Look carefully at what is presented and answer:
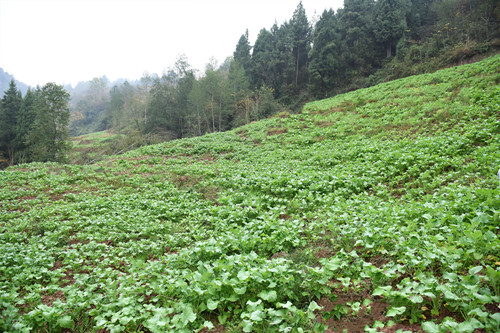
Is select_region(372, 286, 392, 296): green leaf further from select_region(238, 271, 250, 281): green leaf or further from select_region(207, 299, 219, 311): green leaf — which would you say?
select_region(207, 299, 219, 311): green leaf

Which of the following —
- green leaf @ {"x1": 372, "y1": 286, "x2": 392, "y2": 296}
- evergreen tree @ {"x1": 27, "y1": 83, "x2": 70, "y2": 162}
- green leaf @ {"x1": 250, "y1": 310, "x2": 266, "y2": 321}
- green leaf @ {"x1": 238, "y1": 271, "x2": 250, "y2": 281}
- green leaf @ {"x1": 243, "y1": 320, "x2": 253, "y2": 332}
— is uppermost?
evergreen tree @ {"x1": 27, "y1": 83, "x2": 70, "y2": 162}

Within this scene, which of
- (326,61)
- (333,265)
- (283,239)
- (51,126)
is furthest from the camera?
(326,61)

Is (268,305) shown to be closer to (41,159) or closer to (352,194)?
(352,194)

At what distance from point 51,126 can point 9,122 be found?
14430mm

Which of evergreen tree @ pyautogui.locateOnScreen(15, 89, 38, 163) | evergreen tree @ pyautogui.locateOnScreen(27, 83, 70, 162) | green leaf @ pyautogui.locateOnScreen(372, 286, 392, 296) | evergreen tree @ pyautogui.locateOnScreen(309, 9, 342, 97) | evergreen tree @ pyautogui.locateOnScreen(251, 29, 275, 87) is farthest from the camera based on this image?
evergreen tree @ pyautogui.locateOnScreen(251, 29, 275, 87)

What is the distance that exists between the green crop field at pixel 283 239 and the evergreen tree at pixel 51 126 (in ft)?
48.7

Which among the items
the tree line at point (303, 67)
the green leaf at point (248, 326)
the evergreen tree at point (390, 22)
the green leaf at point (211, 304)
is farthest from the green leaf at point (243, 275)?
the evergreen tree at point (390, 22)

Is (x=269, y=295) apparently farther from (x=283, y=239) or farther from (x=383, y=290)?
(x=283, y=239)

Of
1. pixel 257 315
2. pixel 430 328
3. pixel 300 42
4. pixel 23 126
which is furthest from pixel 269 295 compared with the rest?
pixel 300 42

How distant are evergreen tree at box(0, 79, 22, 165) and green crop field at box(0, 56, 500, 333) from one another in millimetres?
26734

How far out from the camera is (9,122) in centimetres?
3216

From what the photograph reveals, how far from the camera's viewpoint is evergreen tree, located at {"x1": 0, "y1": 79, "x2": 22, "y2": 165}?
3084cm

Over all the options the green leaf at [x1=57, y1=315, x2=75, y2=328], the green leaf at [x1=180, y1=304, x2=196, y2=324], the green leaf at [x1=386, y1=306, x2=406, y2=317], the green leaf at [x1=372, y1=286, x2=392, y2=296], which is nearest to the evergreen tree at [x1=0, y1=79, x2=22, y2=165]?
the green leaf at [x1=57, y1=315, x2=75, y2=328]

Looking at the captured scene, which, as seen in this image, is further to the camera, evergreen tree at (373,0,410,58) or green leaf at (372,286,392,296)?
evergreen tree at (373,0,410,58)
